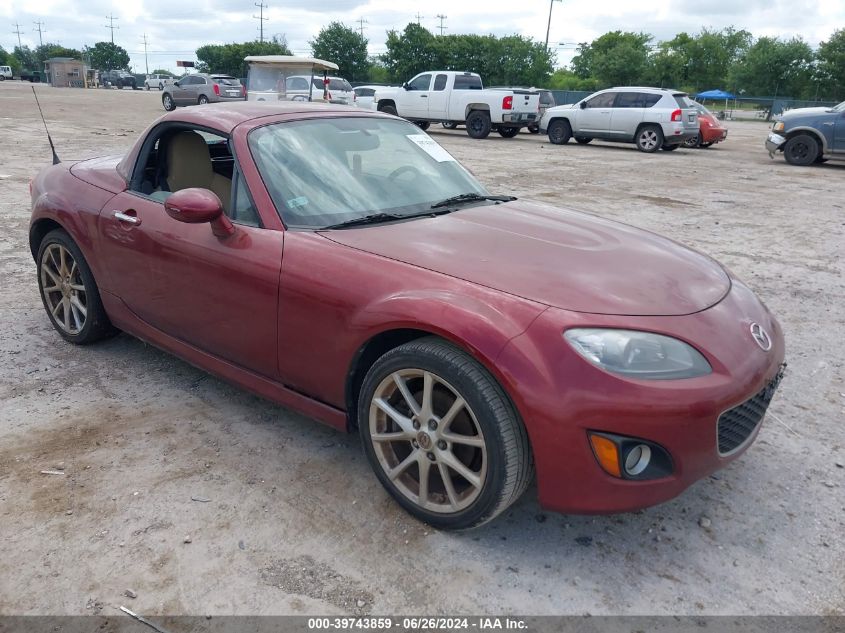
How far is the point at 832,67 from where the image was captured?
53.6m

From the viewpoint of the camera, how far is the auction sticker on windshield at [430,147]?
3.74 m

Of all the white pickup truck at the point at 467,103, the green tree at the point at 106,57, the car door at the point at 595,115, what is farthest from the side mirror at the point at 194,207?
the green tree at the point at 106,57

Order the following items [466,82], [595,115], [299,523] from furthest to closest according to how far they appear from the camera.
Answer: [466,82] < [595,115] < [299,523]

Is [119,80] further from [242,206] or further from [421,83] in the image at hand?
[242,206]

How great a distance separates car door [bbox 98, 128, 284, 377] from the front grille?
1799mm

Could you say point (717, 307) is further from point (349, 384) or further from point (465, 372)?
point (349, 384)

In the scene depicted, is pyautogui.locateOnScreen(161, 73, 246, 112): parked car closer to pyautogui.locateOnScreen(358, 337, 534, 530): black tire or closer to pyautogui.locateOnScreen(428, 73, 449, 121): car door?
pyautogui.locateOnScreen(428, 73, 449, 121): car door

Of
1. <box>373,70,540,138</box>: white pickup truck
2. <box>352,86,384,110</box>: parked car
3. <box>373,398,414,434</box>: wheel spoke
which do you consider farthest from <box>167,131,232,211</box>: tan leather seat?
<box>352,86,384,110</box>: parked car

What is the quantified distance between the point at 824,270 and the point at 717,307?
15.5 ft

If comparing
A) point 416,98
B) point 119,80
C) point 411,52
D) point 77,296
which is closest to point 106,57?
point 119,80

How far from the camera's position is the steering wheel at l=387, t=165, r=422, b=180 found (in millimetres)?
3400

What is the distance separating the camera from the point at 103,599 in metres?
2.23

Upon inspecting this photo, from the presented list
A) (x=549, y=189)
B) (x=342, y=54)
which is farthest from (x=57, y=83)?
(x=549, y=189)

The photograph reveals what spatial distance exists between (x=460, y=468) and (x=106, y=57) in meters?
131
